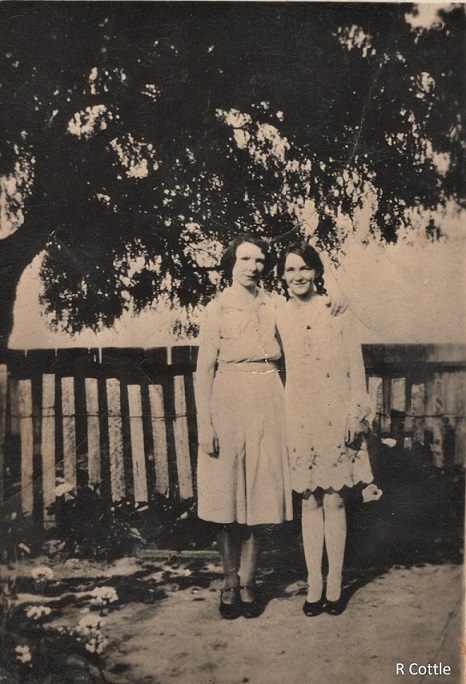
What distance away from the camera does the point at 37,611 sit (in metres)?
3.34

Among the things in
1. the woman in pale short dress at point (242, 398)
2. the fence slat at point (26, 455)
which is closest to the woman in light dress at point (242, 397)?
the woman in pale short dress at point (242, 398)

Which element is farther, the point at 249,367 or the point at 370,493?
the point at 370,493

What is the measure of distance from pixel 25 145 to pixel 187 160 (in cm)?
83

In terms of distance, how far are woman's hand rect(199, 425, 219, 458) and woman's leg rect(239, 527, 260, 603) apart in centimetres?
45

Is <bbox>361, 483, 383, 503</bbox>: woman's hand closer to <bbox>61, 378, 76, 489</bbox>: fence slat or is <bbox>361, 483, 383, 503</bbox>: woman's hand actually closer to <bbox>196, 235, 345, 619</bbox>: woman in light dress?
<bbox>196, 235, 345, 619</bbox>: woman in light dress

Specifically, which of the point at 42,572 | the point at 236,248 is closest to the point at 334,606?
the point at 42,572

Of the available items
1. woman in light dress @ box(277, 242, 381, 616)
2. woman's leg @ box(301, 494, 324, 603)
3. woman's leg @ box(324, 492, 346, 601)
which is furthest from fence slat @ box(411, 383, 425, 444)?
woman's leg @ box(301, 494, 324, 603)

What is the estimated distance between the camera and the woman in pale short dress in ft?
10.7

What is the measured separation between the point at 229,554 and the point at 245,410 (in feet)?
2.53

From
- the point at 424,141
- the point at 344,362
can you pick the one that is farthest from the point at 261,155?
the point at 344,362

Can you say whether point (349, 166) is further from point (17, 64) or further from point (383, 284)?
point (17, 64)

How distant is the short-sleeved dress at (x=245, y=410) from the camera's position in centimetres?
326

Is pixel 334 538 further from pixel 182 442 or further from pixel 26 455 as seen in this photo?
pixel 26 455

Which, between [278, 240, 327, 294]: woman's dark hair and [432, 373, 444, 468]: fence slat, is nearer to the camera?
[278, 240, 327, 294]: woman's dark hair
